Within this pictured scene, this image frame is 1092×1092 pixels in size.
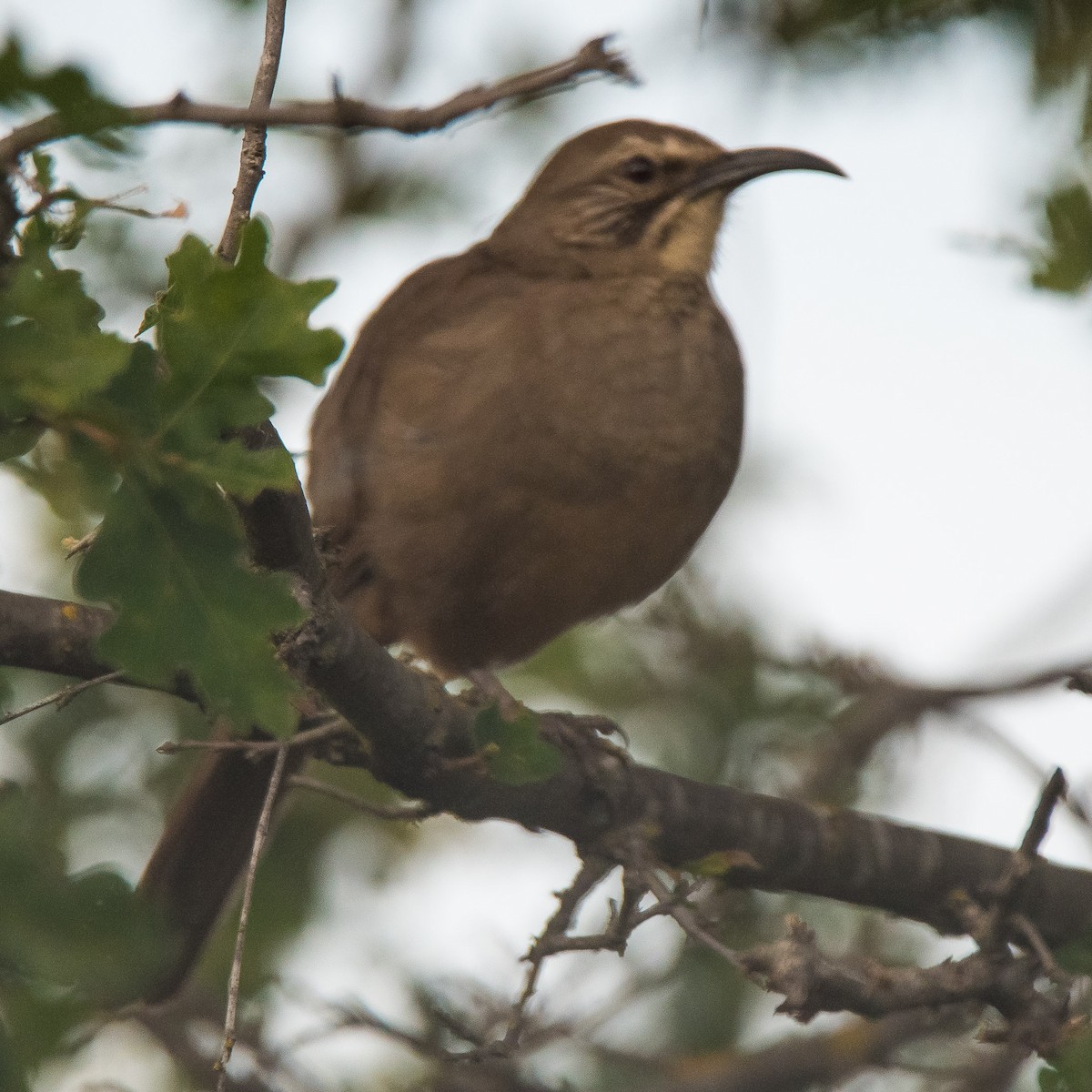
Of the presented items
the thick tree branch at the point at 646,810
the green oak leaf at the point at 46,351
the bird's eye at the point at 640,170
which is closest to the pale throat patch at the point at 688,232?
the bird's eye at the point at 640,170

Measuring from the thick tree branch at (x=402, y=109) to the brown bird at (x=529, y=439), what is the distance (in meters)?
2.18

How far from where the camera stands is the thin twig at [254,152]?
2338mm

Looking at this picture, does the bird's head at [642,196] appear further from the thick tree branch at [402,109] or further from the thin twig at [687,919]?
the thick tree branch at [402,109]

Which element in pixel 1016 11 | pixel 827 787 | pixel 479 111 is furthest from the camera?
pixel 827 787

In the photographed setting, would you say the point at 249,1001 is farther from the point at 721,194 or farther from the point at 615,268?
the point at 721,194

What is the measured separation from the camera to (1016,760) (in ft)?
13.4

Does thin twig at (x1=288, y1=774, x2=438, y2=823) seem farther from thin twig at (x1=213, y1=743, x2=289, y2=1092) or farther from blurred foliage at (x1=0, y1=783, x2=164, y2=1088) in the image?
blurred foliage at (x1=0, y1=783, x2=164, y2=1088)

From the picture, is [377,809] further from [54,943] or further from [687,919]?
[54,943]

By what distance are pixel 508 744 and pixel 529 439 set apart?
134 cm

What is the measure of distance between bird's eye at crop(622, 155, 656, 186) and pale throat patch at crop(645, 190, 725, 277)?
0.39 feet

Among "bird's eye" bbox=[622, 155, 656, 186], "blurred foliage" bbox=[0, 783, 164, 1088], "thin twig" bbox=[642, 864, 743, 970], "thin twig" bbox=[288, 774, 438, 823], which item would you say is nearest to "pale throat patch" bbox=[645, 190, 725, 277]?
"bird's eye" bbox=[622, 155, 656, 186]

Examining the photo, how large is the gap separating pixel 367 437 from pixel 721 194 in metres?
1.45

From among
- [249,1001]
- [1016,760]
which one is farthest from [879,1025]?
[249,1001]

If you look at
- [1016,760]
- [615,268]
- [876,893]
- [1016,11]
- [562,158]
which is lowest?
[876,893]
